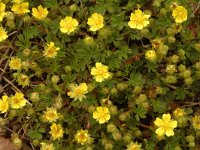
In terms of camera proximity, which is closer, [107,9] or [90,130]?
[90,130]

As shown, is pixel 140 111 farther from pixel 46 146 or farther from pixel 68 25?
pixel 68 25

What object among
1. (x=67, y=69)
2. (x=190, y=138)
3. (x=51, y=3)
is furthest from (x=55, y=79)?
(x=190, y=138)

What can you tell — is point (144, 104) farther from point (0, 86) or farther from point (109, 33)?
point (0, 86)

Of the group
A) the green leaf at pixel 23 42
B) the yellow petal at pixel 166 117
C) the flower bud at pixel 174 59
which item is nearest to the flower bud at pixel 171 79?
the flower bud at pixel 174 59

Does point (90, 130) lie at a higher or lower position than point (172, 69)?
lower

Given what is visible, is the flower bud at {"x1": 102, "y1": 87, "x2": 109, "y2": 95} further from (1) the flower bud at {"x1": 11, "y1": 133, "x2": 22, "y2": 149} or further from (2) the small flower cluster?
(1) the flower bud at {"x1": 11, "y1": 133, "x2": 22, "y2": 149}

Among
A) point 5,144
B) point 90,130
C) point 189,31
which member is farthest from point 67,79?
point 189,31
